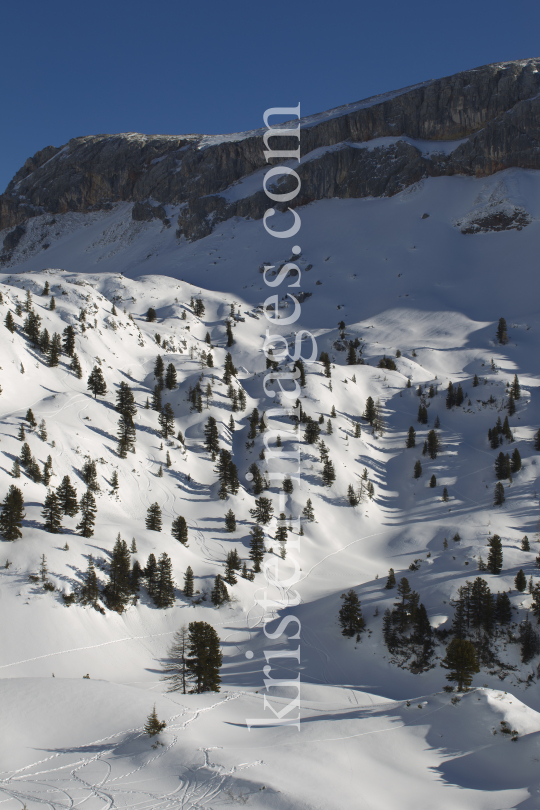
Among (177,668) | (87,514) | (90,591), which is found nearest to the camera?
(177,668)

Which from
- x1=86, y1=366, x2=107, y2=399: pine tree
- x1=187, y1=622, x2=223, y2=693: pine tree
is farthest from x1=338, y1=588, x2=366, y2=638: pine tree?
x1=86, y1=366, x2=107, y2=399: pine tree

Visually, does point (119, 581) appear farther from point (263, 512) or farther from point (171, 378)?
point (171, 378)

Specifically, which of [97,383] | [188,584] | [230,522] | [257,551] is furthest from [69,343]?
[188,584]

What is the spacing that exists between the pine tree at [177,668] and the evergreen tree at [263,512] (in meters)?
29.8

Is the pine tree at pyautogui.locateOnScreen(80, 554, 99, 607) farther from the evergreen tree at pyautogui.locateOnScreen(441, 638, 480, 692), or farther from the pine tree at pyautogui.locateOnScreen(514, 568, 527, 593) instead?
the pine tree at pyautogui.locateOnScreen(514, 568, 527, 593)

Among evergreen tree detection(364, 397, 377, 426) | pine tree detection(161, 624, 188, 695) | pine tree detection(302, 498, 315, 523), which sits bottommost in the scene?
pine tree detection(161, 624, 188, 695)

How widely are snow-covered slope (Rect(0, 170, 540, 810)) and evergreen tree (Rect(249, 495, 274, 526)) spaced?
2.19m

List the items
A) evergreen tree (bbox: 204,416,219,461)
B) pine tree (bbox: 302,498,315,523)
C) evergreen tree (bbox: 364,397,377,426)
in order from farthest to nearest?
evergreen tree (bbox: 364,397,377,426), evergreen tree (bbox: 204,416,219,461), pine tree (bbox: 302,498,315,523)

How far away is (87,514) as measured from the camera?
65.4m

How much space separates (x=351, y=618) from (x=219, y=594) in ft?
52.5

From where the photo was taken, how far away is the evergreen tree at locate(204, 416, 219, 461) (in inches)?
3903

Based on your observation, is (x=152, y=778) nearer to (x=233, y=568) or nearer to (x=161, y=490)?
(x=233, y=568)

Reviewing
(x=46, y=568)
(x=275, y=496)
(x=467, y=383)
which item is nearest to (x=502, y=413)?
(x=467, y=383)

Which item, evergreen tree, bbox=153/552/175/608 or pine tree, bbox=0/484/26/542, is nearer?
pine tree, bbox=0/484/26/542
